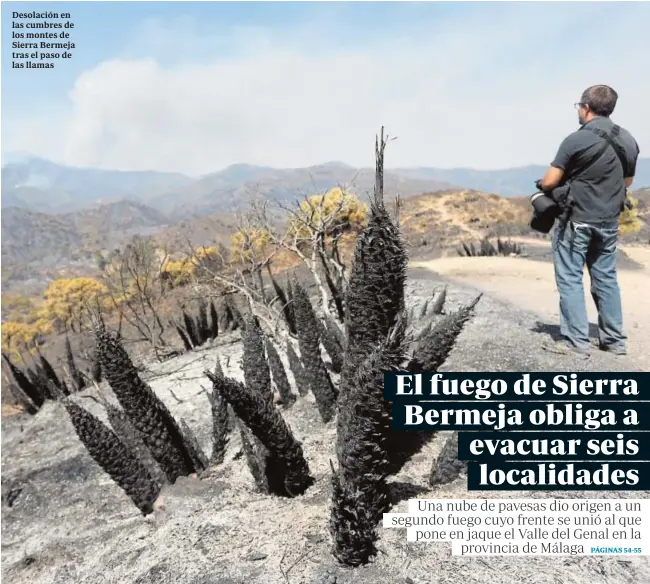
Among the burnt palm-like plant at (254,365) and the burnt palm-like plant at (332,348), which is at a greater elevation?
the burnt palm-like plant at (254,365)

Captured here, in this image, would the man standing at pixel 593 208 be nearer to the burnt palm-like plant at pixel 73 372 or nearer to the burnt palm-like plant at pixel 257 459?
the burnt palm-like plant at pixel 257 459

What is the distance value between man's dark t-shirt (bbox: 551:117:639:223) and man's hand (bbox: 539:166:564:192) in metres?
0.04

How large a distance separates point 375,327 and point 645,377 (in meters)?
1.66

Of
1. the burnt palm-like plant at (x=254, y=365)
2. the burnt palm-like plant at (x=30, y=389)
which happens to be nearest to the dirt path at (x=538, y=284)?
the burnt palm-like plant at (x=254, y=365)

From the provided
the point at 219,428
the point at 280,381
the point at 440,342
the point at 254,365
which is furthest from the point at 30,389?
the point at 440,342

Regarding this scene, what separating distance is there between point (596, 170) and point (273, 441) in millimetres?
3618

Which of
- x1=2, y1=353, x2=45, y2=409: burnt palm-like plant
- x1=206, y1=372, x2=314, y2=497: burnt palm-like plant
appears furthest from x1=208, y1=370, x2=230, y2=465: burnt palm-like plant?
x1=2, y1=353, x2=45, y2=409: burnt palm-like plant

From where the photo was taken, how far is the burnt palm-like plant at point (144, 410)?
13.0 feet

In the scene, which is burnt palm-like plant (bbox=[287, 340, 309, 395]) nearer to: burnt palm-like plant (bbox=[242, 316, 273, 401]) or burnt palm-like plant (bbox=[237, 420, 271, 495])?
burnt palm-like plant (bbox=[242, 316, 273, 401])

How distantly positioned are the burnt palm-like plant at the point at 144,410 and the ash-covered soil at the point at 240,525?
243 mm

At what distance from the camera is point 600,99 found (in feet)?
12.7

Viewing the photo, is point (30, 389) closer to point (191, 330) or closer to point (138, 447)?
point (191, 330)

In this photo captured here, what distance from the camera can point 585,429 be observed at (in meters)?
2.61

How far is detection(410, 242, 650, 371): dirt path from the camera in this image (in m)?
5.57
